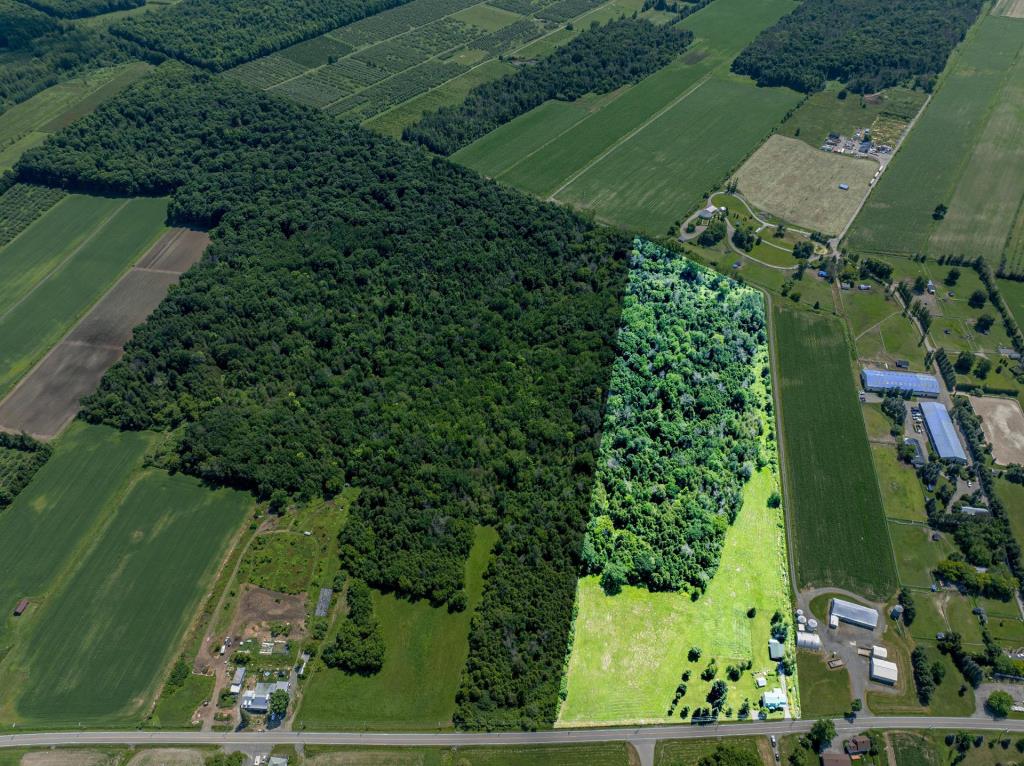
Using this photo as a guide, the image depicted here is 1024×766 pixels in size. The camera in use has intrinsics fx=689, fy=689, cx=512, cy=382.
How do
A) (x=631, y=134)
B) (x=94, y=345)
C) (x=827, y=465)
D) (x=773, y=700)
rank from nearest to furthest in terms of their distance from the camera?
(x=773, y=700) < (x=827, y=465) < (x=94, y=345) < (x=631, y=134)

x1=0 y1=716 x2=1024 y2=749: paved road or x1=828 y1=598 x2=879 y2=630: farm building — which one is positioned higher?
x1=828 y1=598 x2=879 y2=630: farm building

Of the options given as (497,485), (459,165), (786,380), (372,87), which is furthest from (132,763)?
(372,87)

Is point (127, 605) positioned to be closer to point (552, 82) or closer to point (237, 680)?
point (237, 680)

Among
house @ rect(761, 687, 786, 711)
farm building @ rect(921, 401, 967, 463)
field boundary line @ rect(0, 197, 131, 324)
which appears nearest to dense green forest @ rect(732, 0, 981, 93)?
farm building @ rect(921, 401, 967, 463)

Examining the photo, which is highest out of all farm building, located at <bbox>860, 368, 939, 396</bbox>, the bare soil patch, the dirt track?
the dirt track

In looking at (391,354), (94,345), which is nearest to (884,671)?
(391,354)

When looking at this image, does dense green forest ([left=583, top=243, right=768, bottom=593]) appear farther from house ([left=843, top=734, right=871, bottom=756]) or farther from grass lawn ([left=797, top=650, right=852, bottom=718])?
house ([left=843, top=734, right=871, bottom=756])

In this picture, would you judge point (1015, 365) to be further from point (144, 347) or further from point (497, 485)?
point (144, 347)
